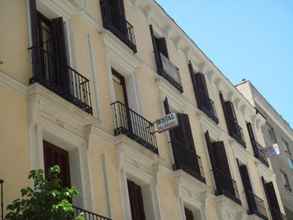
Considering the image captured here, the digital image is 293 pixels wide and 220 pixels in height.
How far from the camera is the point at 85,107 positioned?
13734mm

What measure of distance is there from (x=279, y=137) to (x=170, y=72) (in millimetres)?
15985

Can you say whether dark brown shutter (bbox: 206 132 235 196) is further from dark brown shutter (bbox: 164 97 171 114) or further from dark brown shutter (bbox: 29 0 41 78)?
dark brown shutter (bbox: 29 0 41 78)

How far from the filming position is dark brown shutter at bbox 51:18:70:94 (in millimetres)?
13674

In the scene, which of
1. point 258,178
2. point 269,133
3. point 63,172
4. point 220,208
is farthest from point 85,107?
point 269,133

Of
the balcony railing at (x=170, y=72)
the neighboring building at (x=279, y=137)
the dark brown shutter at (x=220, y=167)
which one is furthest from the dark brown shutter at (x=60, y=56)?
the neighboring building at (x=279, y=137)

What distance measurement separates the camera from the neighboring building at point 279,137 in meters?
30.7

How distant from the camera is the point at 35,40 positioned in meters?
13.4

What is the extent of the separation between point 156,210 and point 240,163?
31.2 feet

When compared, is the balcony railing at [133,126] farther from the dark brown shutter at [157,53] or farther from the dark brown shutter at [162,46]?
the dark brown shutter at [162,46]

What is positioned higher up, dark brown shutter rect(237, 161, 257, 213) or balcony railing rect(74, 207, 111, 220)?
dark brown shutter rect(237, 161, 257, 213)

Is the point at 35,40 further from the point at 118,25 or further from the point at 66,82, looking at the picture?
the point at 118,25

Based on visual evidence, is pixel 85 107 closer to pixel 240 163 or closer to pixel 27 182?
pixel 27 182

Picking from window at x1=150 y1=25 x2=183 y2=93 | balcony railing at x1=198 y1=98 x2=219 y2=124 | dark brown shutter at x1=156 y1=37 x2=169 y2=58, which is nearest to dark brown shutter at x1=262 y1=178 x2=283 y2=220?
balcony railing at x1=198 y1=98 x2=219 y2=124

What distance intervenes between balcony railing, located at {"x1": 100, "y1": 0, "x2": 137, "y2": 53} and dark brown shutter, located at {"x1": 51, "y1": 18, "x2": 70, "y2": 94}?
2262 millimetres
